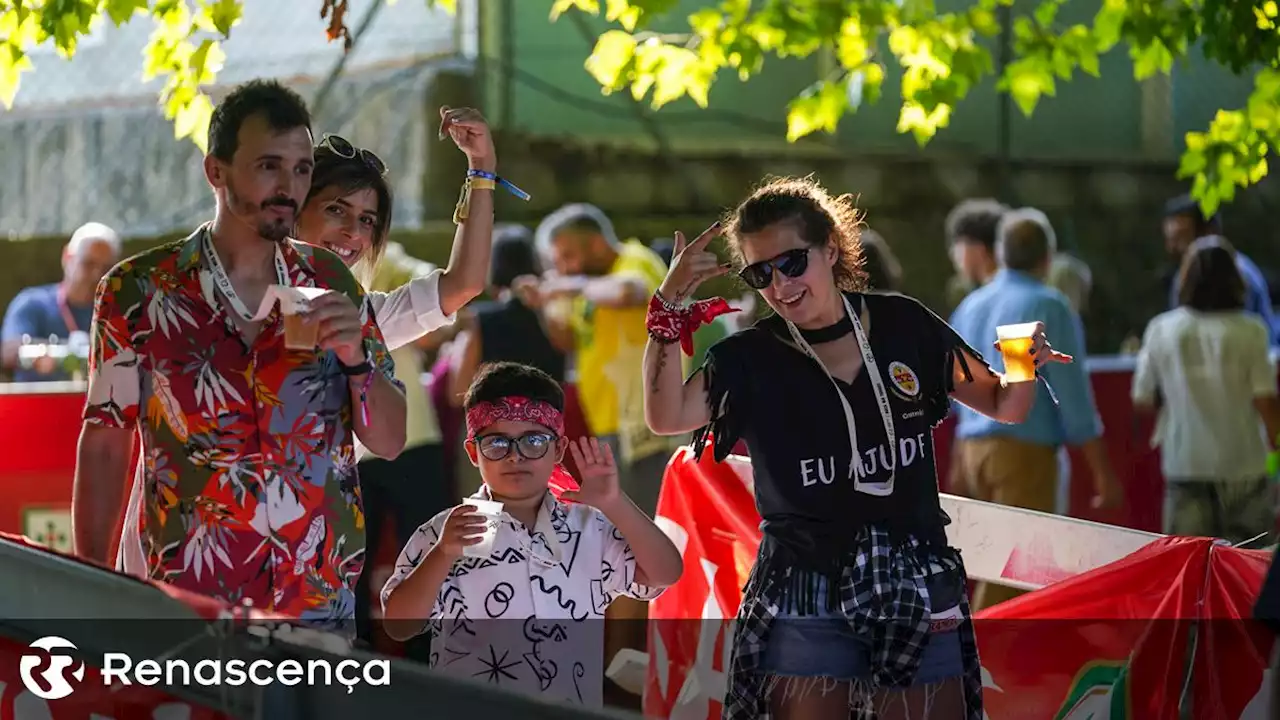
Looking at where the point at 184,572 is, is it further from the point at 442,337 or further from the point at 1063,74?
the point at 442,337

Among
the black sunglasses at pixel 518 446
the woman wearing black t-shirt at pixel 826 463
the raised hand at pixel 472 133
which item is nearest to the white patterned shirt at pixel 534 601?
the black sunglasses at pixel 518 446

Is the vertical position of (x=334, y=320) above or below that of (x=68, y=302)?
below

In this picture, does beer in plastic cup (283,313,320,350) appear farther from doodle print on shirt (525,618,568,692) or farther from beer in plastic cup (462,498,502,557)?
doodle print on shirt (525,618,568,692)

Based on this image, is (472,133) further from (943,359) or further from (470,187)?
(943,359)

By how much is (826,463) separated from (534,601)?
2.45ft

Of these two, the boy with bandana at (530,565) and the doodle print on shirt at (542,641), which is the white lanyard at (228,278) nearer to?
the boy with bandana at (530,565)

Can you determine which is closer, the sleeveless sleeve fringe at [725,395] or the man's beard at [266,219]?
the man's beard at [266,219]

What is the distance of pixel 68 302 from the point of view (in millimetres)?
10094

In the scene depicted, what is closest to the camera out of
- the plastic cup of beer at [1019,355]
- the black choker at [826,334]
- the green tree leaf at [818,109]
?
the black choker at [826,334]

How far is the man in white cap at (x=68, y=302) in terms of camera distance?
9.95 m

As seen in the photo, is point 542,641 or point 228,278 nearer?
point 228,278

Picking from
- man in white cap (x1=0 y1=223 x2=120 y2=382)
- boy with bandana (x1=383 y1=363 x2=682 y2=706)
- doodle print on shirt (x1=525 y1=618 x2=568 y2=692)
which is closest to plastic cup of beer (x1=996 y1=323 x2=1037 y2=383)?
boy with bandana (x1=383 y1=363 x2=682 y2=706)

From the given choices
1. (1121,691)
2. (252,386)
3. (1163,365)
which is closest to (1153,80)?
(1163,365)

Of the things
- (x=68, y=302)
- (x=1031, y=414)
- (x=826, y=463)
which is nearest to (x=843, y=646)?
(x=826, y=463)
